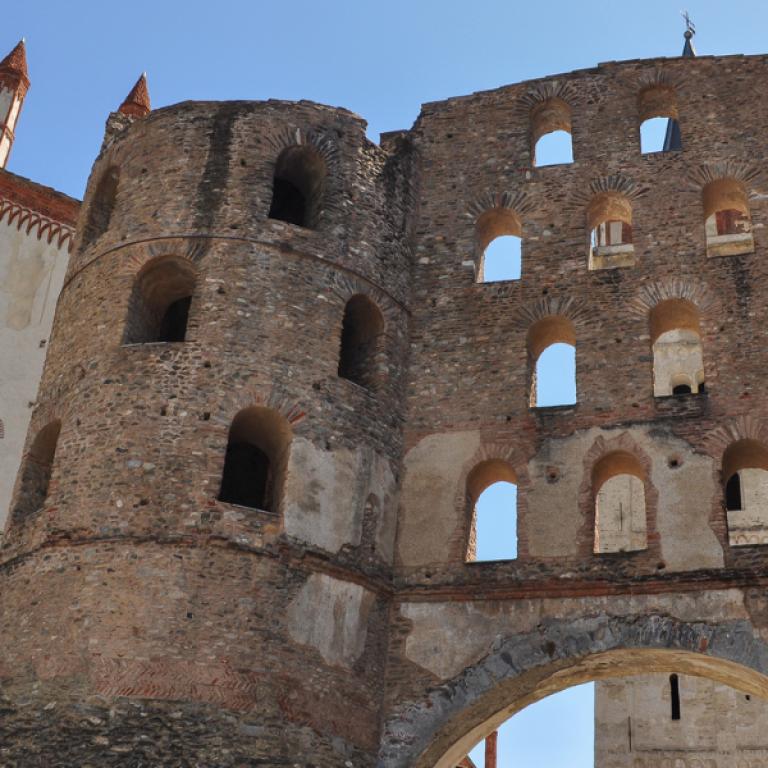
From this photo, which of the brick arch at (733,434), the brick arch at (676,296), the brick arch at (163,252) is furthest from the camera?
the brick arch at (163,252)

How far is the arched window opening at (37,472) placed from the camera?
53.5 ft

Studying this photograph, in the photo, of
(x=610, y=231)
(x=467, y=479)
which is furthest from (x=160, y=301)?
(x=610, y=231)

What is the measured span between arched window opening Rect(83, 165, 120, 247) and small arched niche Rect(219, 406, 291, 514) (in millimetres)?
3775

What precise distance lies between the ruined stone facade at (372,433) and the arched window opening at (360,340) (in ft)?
0.12

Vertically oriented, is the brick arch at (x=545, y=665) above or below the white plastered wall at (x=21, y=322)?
below

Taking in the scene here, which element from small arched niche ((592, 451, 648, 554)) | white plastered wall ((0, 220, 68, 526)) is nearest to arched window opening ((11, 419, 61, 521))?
white plastered wall ((0, 220, 68, 526))

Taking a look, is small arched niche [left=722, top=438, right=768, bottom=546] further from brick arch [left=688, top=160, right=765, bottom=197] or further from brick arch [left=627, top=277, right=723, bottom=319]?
brick arch [left=688, top=160, right=765, bottom=197]

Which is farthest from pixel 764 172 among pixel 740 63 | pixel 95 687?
pixel 95 687

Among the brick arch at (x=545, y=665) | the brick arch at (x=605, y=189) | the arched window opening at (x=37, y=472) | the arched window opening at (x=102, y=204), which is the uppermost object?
the brick arch at (x=605, y=189)

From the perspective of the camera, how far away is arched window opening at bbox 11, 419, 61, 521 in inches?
642

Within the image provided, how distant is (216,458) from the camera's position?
15461mm

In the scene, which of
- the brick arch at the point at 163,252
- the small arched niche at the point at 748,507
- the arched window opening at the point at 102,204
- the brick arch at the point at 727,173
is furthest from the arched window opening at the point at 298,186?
the small arched niche at the point at 748,507

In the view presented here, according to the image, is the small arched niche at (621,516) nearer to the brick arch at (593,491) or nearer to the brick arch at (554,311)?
the brick arch at (554,311)

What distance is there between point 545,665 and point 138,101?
17.0 meters
